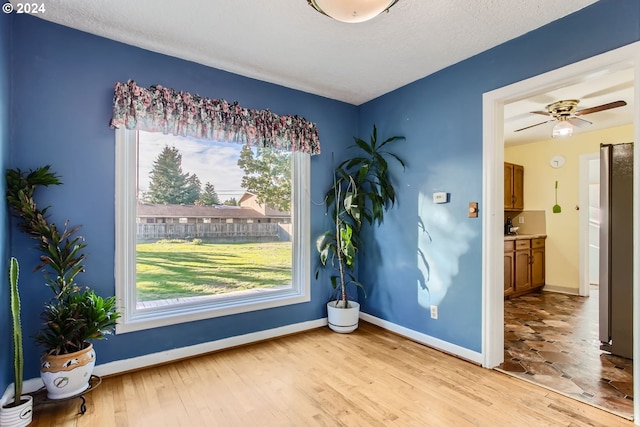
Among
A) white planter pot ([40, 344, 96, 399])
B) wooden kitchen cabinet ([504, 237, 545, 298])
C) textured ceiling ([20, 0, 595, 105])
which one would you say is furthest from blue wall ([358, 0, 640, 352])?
white planter pot ([40, 344, 96, 399])

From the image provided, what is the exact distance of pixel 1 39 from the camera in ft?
6.45

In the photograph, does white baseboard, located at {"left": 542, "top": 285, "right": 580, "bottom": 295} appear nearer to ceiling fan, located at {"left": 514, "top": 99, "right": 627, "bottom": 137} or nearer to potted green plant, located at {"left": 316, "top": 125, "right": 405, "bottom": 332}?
ceiling fan, located at {"left": 514, "top": 99, "right": 627, "bottom": 137}

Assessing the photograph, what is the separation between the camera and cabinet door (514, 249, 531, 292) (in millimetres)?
4953

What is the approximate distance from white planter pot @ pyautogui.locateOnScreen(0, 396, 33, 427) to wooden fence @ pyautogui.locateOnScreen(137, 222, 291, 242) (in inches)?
48.6

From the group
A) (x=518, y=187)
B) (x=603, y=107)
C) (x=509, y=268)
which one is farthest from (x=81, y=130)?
(x=518, y=187)

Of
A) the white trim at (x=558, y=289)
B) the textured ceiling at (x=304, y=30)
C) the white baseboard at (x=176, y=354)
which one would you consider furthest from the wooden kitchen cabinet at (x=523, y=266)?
the textured ceiling at (x=304, y=30)

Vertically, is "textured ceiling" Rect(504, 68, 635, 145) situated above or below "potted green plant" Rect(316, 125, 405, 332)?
above

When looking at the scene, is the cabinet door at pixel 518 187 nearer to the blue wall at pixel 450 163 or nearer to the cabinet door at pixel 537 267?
the cabinet door at pixel 537 267

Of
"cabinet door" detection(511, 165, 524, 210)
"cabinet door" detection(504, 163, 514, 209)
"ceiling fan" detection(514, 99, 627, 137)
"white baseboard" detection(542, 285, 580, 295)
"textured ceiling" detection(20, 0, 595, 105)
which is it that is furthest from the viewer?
"cabinet door" detection(511, 165, 524, 210)

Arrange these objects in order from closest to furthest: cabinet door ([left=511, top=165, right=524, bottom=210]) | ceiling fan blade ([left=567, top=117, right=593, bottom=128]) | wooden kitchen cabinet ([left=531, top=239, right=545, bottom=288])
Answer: ceiling fan blade ([left=567, top=117, right=593, bottom=128]) → wooden kitchen cabinet ([left=531, top=239, right=545, bottom=288]) → cabinet door ([left=511, top=165, right=524, bottom=210])

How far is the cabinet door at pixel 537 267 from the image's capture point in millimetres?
5240

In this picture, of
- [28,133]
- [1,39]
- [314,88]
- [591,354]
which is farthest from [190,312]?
[591,354]

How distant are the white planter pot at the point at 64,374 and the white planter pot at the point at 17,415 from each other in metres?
0.12

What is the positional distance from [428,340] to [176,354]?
232 cm
